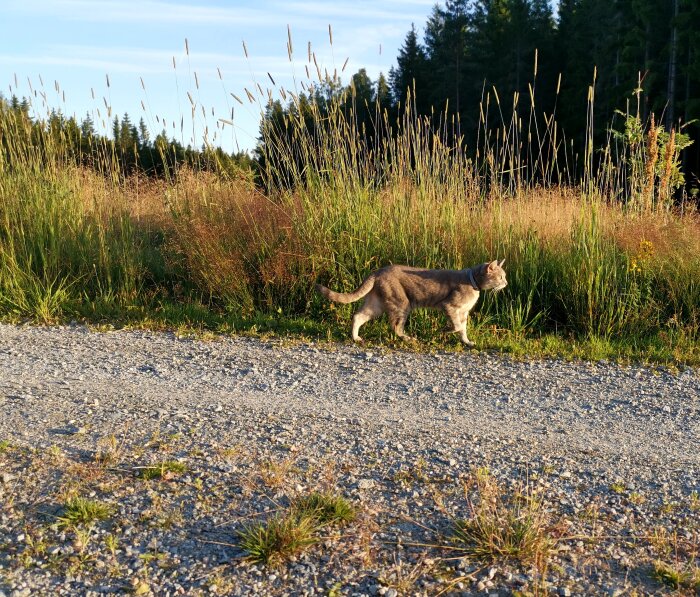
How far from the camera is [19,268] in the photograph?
8.26 metres

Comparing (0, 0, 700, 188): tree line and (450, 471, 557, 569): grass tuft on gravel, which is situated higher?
(0, 0, 700, 188): tree line

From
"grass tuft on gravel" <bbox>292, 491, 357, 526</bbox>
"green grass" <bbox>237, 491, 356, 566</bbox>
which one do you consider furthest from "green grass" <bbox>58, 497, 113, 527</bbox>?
"grass tuft on gravel" <bbox>292, 491, 357, 526</bbox>

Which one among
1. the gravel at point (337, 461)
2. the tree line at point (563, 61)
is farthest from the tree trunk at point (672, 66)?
the gravel at point (337, 461)

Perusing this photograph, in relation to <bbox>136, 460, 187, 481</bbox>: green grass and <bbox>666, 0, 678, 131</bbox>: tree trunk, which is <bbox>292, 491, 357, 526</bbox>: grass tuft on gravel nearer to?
<bbox>136, 460, 187, 481</bbox>: green grass

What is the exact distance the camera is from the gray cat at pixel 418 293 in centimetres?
691

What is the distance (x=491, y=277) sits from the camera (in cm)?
698

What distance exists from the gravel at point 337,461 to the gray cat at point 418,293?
0.59m

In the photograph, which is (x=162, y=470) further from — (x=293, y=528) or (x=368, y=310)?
(x=368, y=310)

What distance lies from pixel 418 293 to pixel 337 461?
3.34 m

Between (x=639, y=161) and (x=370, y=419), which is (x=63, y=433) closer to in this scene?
(x=370, y=419)

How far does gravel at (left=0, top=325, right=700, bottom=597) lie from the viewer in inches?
113

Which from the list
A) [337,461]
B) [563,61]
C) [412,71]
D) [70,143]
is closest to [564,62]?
[563,61]

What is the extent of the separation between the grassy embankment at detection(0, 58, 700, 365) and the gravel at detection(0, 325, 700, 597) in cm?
117

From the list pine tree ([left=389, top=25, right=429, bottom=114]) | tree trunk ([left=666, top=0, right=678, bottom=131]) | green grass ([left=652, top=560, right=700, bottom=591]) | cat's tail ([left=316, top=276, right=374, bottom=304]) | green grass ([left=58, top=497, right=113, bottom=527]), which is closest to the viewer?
green grass ([left=652, top=560, right=700, bottom=591])
